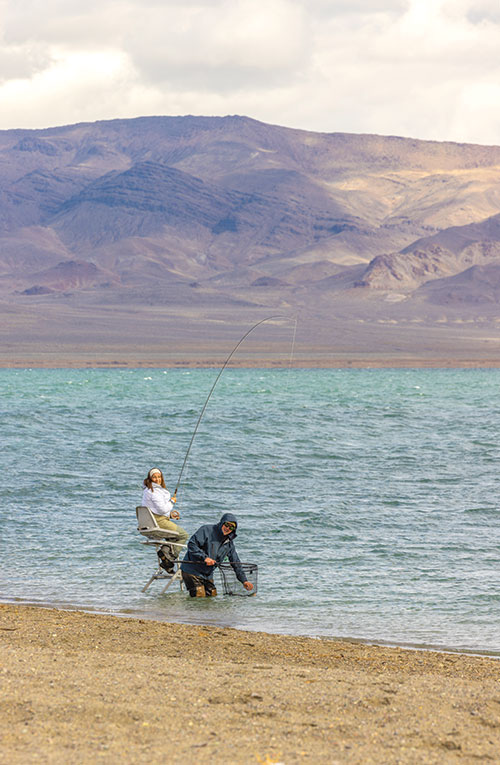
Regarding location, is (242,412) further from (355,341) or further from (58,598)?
(355,341)

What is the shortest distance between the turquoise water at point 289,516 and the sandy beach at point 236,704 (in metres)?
1.92

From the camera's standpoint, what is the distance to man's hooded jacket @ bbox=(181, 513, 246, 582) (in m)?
10.5

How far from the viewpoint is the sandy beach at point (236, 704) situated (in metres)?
5.21

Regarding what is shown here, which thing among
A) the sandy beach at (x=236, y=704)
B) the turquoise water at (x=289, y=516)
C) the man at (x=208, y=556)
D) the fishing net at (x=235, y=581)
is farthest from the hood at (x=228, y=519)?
the sandy beach at (x=236, y=704)

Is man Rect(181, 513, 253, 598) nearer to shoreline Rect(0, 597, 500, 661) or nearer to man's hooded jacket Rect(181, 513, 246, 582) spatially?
man's hooded jacket Rect(181, 513, 246, 582)

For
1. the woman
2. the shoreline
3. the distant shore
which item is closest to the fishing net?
the woman

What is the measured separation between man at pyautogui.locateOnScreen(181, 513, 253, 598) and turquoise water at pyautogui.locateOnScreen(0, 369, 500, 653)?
0.66 ft

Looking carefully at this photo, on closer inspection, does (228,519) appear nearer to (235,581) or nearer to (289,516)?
(235,581)

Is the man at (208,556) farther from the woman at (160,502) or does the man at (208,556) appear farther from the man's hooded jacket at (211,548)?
the woman at (160,502)

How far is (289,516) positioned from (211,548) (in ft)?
21.8

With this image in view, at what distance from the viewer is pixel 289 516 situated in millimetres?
17047

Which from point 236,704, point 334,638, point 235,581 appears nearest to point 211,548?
point 235,581

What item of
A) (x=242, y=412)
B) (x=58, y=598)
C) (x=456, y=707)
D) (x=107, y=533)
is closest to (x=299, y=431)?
(x=242, y=412)

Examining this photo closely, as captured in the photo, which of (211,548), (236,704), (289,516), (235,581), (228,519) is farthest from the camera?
(289,516)
